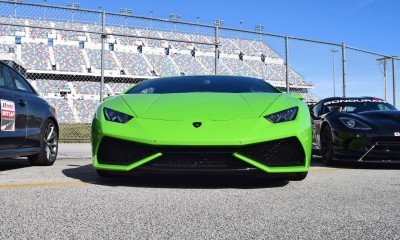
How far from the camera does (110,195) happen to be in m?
3.25

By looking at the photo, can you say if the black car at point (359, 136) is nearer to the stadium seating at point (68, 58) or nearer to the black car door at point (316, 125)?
the black car door at point (316, 125)

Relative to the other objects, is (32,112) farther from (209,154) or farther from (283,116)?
(283,116)

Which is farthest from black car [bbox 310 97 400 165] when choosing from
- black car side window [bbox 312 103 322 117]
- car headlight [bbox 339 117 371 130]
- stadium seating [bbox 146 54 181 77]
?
stadium seating [bbox 146 54 181 77]

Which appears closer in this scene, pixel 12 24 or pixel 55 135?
→ pixel 55 135

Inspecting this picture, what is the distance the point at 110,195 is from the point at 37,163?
3.04 meters

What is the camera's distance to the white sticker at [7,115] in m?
4.68

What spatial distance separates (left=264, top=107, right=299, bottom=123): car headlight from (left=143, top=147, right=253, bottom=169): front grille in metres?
0.49

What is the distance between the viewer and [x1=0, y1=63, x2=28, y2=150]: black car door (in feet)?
15.5

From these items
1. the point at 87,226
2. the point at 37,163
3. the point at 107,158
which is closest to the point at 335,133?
the point at 107,158

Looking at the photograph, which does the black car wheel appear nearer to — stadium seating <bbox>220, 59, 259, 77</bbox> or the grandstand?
the grandstand

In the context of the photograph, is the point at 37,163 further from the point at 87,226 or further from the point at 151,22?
the point at 151,22

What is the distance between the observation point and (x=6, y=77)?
201 inches

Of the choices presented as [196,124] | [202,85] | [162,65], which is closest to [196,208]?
[196,124]

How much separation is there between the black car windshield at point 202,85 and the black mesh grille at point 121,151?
41.8 inches
